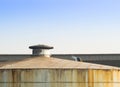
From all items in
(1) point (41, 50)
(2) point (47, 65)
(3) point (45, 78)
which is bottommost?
(3) point (45, 78)

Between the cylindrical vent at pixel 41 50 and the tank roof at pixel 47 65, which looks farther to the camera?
the cylindrical vent at pixel 41 50

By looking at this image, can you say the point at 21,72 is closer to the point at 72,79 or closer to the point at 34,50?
the point at 72,79

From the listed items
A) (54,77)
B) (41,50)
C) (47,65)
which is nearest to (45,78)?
(54,77)

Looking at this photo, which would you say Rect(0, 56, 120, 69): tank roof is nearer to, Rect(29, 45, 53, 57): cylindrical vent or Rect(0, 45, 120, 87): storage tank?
Rect(0, 45, 120, 87): storage tank

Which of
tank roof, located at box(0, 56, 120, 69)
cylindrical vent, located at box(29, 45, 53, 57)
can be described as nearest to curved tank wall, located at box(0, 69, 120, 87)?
tank roof, located at box(0, 56, 120, 69)

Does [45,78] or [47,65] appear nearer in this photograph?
[45,78]

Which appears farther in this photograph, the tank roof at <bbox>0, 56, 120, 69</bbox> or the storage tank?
the tank roof at <bbox>0, 56, 120, 69</bbox>

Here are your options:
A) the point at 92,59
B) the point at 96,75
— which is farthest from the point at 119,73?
the point at 92,59

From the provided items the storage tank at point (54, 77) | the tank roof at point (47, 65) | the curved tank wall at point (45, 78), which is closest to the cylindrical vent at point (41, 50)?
the tank roof at point (47, 65)

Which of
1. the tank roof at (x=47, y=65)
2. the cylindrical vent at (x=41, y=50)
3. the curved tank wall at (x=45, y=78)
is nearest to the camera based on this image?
the curved tank wall at (x=45, y=78)

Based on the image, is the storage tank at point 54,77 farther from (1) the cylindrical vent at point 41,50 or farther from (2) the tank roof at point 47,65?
(1) the cylindrical vent at point 41,50

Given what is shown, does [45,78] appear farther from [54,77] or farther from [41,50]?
[41,50]

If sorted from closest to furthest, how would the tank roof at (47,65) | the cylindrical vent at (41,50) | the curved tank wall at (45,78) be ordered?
the curved tank wall at (45,78), the tank roof at (47,65), the cylindrical vent at (41,50)

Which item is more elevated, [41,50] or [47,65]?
[41,50]
